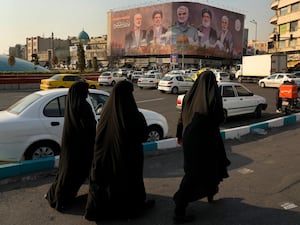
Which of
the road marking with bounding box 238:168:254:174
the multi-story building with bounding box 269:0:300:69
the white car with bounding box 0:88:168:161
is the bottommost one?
the road marking with bounding box 238:168:254:174

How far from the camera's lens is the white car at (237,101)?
39.0ft

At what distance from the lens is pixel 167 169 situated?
241 inches

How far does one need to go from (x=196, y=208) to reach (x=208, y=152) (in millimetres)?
826

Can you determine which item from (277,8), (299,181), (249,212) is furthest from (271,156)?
(277,8)

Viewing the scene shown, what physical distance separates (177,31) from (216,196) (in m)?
79.9

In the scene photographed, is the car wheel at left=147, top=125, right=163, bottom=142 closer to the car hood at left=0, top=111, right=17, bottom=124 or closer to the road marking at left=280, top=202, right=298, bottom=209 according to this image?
the car hood at left=0, top=111, right=17, bottom=124

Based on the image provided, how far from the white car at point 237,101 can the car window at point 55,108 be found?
A: 671 centimetres

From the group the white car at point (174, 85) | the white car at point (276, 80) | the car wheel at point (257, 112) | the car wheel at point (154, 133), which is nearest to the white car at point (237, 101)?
the car wheel at point (257, 112)

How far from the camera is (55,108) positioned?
6.27 metres

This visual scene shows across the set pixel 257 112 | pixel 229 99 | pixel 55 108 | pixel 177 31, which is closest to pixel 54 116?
pixel 55 108

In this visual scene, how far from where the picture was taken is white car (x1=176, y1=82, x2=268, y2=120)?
39.0 feet

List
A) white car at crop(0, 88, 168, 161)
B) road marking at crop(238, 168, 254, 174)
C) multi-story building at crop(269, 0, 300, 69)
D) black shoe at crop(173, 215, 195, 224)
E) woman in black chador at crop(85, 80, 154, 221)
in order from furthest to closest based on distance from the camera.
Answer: multi-story building at crop(269, 0, 300, 69), road marking at crop(238, 168, 254, 174), white car at crop(0, 88, 168, 161), black shoe at crop(173, 215, 195, 224), woman in black chador at crop(85, 80, 154, 221)

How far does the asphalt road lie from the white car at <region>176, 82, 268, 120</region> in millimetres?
4771

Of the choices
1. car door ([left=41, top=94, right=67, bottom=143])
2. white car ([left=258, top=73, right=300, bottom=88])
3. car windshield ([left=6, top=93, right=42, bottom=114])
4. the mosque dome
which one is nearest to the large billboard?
the mosque dome
